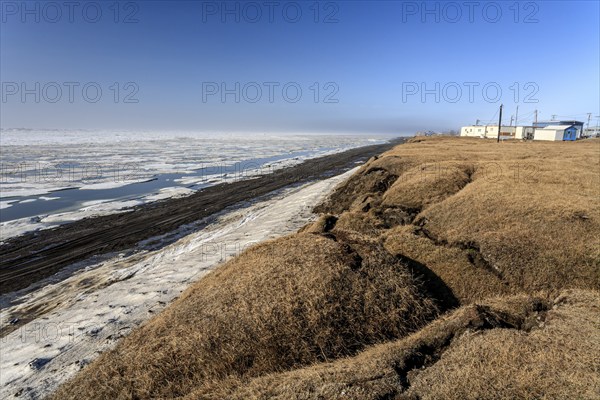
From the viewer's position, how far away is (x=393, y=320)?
9.18 m

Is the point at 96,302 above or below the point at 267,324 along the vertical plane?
below

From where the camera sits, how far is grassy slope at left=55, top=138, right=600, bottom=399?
6.42 metres

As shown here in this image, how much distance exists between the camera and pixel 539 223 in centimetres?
1427

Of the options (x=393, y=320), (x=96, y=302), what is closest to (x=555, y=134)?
(x=393, y=320)

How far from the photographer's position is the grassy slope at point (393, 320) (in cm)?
642

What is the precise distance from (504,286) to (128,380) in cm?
1141

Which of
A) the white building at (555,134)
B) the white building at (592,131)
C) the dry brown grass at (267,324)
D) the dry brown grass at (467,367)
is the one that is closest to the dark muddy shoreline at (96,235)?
the dry brown grass at (267,324)

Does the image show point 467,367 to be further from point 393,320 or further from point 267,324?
point 267,324

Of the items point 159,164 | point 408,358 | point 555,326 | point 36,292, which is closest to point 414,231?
point 555,326

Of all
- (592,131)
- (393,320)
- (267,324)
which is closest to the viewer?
(267,324)

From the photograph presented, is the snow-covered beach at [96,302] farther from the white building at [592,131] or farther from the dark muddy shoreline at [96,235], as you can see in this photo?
the white building at [592,131]

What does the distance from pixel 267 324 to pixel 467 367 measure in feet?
15.8

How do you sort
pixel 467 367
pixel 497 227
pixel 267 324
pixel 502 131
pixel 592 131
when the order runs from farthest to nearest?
pixel 592 131 < pixel 502 131 < pixel 497 227 < pixel 267 324 < pixel 467 367

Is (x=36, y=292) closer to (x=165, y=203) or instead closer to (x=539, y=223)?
(x=165, y=203)
